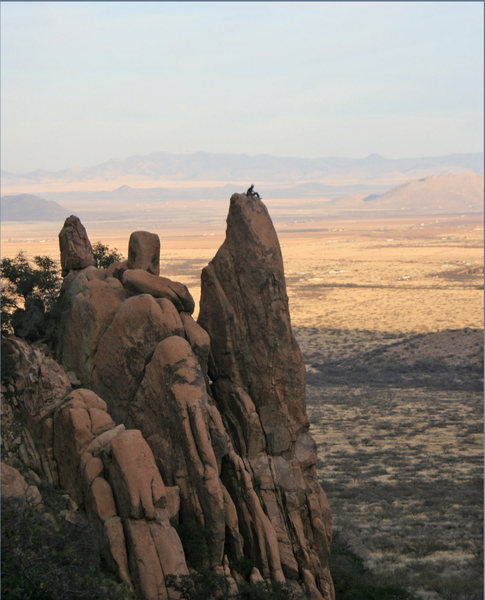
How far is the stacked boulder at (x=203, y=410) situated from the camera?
52.1 ft

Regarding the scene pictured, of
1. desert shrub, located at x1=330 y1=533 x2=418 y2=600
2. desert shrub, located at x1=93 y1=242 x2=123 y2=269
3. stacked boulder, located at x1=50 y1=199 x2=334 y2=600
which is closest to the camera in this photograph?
stacked boulder, located at x1=50 y1=199 x2=334 y2=600

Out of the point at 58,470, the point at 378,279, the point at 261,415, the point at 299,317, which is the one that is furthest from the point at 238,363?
the point at 378,279

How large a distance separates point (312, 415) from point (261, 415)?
95.7 feet

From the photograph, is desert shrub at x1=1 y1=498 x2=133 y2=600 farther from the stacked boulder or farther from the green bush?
the green bush

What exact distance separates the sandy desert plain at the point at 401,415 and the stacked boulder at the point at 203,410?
6.90 meters

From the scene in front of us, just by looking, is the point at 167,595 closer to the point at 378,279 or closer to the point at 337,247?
the point at 378,279

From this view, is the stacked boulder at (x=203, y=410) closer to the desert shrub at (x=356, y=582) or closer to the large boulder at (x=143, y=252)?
the large boulder at (x=143, y=252)

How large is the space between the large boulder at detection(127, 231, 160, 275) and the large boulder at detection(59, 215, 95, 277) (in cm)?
149

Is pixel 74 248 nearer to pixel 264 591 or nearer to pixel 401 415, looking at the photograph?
pixel 264 591

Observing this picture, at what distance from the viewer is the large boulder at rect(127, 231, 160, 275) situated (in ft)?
67.0

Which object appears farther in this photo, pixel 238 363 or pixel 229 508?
pixel 238 363

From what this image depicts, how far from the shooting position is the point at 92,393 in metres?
17.2

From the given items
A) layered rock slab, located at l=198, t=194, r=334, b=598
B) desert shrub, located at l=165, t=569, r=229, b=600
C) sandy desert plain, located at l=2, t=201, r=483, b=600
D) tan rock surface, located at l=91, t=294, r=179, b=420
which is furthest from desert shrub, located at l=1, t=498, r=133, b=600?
sandy desert plain, located at l=2, t=201, r=483, b=600

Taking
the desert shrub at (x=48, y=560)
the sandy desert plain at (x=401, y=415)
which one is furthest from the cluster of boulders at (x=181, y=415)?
the sandy desert plain at (x=401, y=415)
